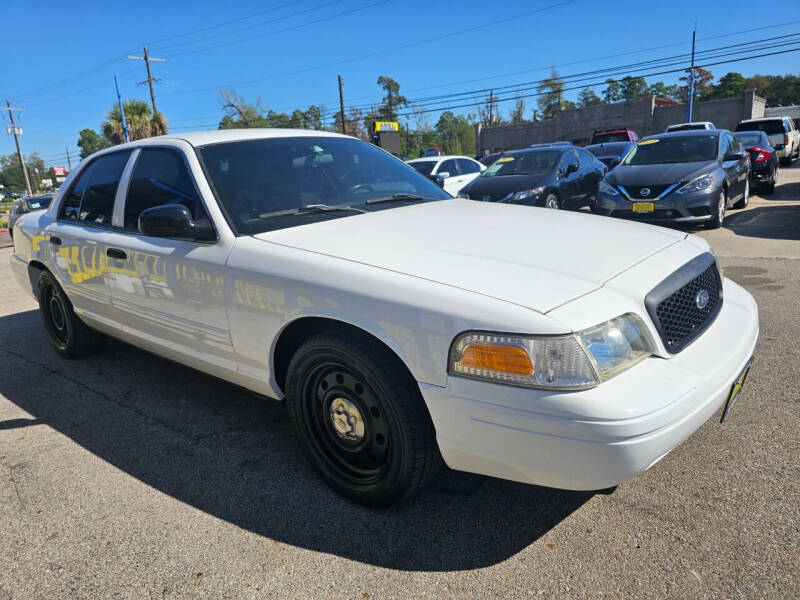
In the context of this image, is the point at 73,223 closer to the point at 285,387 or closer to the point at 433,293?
the point at 285,387

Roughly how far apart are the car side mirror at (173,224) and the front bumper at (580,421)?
4.68ft

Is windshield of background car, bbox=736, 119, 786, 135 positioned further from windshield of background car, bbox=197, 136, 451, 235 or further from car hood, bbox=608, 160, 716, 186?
windshield of background car, bbox=197, 136, 451, 235

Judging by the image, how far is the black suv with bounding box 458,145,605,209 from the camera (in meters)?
9.73

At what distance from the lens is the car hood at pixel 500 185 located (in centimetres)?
977

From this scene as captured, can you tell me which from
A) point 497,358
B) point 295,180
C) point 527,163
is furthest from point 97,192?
point 527,163

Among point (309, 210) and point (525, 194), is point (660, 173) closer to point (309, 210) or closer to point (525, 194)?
point (525, 194)

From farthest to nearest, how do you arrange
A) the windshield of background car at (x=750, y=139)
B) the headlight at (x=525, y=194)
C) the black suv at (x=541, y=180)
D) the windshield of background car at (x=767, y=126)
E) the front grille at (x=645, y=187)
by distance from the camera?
the windshield of background car at (x=767, y=126)
the windshield of background car at (x=750, y=139)
the black suv at (x=541, y=180)
the headlight at (x=525, y=194)
the front grille at (x=645, y=187)

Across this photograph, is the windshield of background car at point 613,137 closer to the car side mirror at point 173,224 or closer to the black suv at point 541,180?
the black suv at point 541,180

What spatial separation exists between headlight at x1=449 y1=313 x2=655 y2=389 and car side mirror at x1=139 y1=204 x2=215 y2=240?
150 cm

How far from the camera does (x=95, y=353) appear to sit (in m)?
4.70

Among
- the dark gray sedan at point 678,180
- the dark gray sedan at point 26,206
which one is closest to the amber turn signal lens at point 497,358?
the dark gray sedan at point 678,180

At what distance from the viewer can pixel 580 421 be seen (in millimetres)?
1820

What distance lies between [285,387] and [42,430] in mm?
1894

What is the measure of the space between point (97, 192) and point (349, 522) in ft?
9.41
